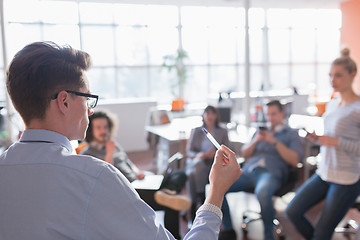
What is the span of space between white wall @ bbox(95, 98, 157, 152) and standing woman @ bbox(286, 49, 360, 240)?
196 inches

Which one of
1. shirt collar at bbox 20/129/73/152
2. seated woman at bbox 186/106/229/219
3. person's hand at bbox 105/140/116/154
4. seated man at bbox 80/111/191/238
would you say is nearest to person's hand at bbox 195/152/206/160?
seated woman at bbox 186/106/229/219

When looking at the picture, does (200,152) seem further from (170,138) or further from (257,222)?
(257,222)

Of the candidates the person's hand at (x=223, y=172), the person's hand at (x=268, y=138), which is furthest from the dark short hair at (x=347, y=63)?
the person's hand at (x=223, y=172)

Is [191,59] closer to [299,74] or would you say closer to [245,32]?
[299,74]

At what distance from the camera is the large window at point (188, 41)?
887 centimetres

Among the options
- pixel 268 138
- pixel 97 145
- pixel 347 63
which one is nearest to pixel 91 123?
pixel 97 145

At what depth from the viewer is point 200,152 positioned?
11.1 ft

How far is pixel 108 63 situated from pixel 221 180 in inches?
353

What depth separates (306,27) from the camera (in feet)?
38.5

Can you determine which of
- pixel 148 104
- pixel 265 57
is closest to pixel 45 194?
pixel 148 104

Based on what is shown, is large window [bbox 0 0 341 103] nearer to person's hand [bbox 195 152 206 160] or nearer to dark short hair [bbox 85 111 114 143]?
person's hand [bbox 195 152 206 160]

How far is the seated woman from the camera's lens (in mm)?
3141

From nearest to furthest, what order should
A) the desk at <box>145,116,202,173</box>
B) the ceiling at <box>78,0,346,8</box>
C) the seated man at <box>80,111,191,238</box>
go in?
the seated man at <box>80,111,191,238</box> < the desk at <box>145,116,202,173</box> < the ceiling at <box>78,0,346,8</box>

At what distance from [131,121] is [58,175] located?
6.21m
